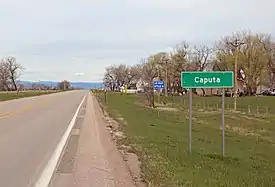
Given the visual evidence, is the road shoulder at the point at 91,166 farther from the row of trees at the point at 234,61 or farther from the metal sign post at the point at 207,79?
the row of trees at the point at 234,61

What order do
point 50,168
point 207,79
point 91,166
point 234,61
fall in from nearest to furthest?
point 50,168 → point 91,166 → point 207,79 → point 234,61

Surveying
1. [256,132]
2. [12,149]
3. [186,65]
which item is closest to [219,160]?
[12,149]

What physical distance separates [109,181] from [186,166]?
8.31 ft

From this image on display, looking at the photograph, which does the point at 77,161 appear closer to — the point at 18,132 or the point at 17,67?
the point at 18,132

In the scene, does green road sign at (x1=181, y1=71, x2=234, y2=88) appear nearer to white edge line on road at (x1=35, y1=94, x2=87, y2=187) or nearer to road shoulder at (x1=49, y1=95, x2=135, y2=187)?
road shoulder at (x1=49, y1=95, x2=135, y2=187)

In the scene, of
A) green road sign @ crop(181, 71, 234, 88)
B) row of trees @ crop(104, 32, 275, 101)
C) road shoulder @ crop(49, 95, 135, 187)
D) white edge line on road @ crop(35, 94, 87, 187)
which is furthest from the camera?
row of trees @ crop(104, 32, 275, 101)

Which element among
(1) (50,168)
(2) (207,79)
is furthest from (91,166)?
(2) (207,79)

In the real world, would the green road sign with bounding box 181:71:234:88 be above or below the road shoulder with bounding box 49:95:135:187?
above

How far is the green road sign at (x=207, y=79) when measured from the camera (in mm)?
11414

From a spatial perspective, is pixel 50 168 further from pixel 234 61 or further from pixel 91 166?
pixel 234 61

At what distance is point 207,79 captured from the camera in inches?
451

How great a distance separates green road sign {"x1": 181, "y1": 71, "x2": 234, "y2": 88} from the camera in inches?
449

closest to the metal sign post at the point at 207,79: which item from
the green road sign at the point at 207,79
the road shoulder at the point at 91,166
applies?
the green road sign at the point at 207,79

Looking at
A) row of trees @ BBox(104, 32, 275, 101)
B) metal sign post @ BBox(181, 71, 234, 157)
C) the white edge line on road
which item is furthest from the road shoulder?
row of trees @ BBox(104, 32, 275, 101)
